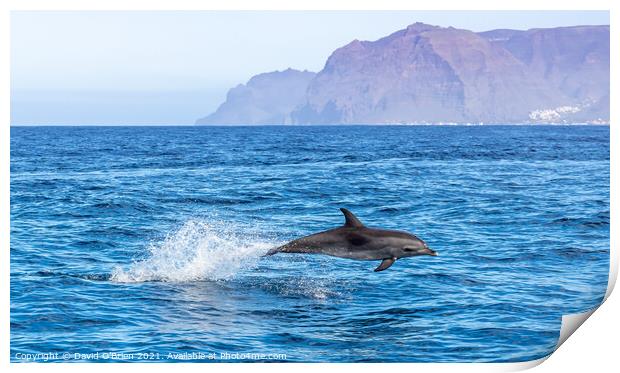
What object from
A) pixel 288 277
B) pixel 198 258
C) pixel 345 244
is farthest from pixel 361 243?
pixel 198 258

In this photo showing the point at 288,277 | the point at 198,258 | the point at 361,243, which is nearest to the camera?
the point at 361,243

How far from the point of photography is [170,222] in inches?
1299

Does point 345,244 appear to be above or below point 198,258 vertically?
above

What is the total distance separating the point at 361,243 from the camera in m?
18.1

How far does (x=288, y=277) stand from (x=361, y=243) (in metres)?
3.67

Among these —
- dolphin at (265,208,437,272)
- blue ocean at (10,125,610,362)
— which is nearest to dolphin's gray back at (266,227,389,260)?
dolphin at (265,208,437,272)

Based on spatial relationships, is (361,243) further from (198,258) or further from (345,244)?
(198,258)

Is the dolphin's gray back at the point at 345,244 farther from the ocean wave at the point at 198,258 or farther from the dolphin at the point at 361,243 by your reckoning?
the ocean wave at the point at 198,258

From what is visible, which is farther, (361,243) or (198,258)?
(198,258)

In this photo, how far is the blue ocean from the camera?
1587cm

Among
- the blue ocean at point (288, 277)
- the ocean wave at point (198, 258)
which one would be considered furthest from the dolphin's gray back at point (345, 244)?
the ocean wave at point (198, 258)

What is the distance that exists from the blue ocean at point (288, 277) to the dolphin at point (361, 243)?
1178mm

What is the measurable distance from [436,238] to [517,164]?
136 feet

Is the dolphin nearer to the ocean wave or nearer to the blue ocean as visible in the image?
the blue ocean
